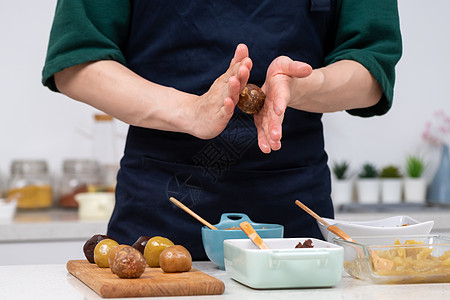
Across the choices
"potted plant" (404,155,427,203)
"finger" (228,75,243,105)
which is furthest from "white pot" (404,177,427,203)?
"finger" (228,75,243,105)

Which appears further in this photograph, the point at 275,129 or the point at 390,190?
the point at 390,190

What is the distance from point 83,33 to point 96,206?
1209mm

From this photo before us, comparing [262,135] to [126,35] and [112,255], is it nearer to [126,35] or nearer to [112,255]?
[112,255]

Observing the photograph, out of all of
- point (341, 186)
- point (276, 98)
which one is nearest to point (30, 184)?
point (341, 186)

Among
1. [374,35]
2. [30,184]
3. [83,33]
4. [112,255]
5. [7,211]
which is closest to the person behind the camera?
[112,255]

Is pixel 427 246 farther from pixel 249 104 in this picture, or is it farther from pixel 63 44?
pixel 63 44

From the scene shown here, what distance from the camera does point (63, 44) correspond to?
1163 mm

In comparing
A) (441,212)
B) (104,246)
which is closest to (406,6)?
(441,212)

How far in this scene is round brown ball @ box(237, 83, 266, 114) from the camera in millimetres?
986

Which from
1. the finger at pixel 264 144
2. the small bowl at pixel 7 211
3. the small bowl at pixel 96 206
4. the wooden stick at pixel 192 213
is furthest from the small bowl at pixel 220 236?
the small bowl at pixel 7 211

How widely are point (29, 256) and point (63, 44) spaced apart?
3.71ft

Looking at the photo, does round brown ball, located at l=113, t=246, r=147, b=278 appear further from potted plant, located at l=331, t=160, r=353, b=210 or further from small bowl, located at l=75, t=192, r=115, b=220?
potted plant, located at l=331, t=160, r=353, b=210

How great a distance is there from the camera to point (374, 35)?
1.28 meters

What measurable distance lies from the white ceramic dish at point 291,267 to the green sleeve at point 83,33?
515 mm
